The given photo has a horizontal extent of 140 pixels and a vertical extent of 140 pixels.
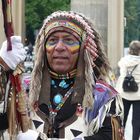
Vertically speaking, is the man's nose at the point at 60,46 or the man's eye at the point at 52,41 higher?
the man's eye at the point at 52,41

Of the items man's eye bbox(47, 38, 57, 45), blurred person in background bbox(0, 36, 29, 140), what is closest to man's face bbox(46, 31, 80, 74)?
man's eye bbox(47, 38, 57, 45)

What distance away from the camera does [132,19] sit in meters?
15.6

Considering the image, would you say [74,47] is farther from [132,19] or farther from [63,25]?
[132,19]

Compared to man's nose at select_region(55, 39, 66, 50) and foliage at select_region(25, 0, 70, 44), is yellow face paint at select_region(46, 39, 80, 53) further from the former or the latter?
foliage at select_region(25, 0, 70, 44)

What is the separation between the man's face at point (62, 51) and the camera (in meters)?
3.01

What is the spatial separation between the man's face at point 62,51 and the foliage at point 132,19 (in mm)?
12084

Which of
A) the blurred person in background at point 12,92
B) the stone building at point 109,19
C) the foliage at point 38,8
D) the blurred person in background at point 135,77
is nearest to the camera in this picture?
the blurred person in background at point 12,92

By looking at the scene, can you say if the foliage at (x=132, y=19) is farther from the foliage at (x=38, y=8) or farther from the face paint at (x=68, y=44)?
the foliage at (x=38, y=8)

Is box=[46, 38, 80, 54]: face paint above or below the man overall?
above

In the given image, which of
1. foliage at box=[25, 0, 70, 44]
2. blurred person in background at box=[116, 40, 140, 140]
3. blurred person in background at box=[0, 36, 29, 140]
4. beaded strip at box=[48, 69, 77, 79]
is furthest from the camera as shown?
foliage at box=[25, 0, 70, 44]

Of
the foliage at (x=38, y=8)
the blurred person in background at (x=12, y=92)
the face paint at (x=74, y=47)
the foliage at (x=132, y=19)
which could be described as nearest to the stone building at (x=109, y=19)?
the foliage at (x=132, y=19)

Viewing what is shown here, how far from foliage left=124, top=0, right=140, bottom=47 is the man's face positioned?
12.1m

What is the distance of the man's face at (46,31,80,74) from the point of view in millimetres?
3008

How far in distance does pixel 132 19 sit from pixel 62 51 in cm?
1275
